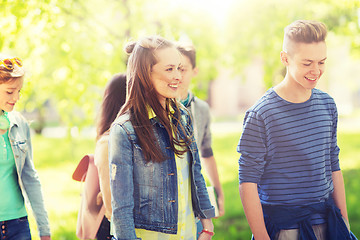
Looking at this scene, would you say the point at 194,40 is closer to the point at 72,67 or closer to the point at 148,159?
the point at 72,67

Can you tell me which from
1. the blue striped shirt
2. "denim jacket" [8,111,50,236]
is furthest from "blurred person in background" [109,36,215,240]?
"denim jacket" [8,111,50,236]

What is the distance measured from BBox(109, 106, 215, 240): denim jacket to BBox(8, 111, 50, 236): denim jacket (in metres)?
1.02

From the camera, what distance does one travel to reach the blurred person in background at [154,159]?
91.0 inches

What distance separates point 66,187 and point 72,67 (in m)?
4.92

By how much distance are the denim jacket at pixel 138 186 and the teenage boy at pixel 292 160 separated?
0.53m

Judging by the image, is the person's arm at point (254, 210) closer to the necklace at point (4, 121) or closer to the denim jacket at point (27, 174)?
the denim jacket at point (27, 174)

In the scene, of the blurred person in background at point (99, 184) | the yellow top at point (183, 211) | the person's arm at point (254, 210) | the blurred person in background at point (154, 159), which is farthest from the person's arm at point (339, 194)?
the blurred person in background at point (99, 184)

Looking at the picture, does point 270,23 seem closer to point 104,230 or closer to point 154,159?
point 104,230

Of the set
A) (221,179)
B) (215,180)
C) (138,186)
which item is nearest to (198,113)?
(215,180)

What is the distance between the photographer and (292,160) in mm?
2672

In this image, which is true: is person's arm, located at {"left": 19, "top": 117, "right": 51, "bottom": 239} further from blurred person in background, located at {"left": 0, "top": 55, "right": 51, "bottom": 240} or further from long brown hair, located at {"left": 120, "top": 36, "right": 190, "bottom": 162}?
long brown hair, located at {"left": 120, "top": 36, "right": 190, "bottom": 162}

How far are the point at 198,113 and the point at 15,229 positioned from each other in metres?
1.77

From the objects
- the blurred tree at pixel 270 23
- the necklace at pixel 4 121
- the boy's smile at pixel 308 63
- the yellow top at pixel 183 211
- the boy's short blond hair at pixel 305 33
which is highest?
the blurred tree at pixel 270 23

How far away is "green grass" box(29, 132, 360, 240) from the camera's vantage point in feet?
23.5
